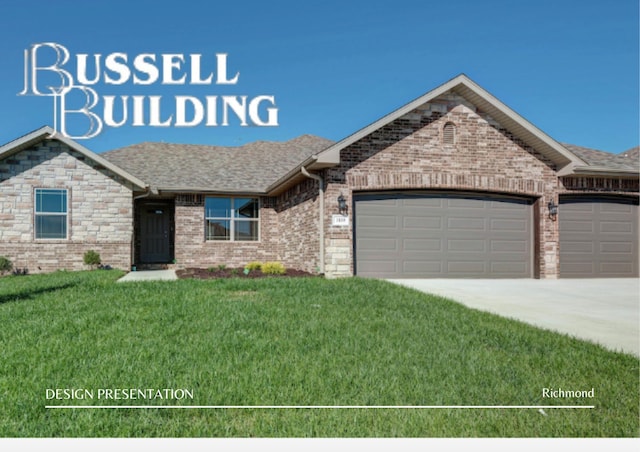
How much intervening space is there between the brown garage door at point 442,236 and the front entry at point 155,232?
27.4ft

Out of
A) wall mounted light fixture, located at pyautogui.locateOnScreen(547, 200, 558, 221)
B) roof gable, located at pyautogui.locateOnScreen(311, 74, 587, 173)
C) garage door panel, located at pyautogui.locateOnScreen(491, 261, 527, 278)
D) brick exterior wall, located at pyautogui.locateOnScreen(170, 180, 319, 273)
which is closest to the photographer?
roof gable, located at pyautogui.locateOnScreen(311, 74, 587, 173)

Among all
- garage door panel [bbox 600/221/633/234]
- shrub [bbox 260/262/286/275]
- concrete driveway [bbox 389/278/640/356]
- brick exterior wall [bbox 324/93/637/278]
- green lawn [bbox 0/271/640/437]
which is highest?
brick exterior wall [bbox 324/93/637/278]

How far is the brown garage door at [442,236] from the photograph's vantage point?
12.1 m

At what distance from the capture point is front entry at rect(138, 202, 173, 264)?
17391 mm

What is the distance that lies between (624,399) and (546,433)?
3.39 feet

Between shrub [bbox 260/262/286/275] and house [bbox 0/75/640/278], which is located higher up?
house [bbox 0/75/640/278]

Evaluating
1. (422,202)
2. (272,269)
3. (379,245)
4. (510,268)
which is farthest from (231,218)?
(510,268)

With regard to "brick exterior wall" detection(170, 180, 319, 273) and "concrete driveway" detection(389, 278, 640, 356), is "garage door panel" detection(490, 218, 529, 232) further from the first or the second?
"brick exterior wall" detection(170, 180, 319, 273)

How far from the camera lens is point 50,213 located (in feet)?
47.9

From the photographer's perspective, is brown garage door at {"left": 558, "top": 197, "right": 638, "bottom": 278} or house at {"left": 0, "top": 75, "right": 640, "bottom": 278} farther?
brown garage door at {"left": 558, "top": 197, "right": 638, "bottom": 278}

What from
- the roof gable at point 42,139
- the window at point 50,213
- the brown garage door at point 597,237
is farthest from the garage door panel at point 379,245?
the window at point 50,213

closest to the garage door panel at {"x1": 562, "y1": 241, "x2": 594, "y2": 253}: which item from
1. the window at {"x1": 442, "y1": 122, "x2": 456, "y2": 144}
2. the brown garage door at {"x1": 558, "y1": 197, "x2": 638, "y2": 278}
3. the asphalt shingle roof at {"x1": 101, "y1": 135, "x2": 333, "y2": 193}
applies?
the brown garage door at {"x1": 558, "y1": 197, "x2": 638, "y2": 278}

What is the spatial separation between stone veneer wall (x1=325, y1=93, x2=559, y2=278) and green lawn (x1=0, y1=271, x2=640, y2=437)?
5148mm

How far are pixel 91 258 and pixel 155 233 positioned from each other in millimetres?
3355
